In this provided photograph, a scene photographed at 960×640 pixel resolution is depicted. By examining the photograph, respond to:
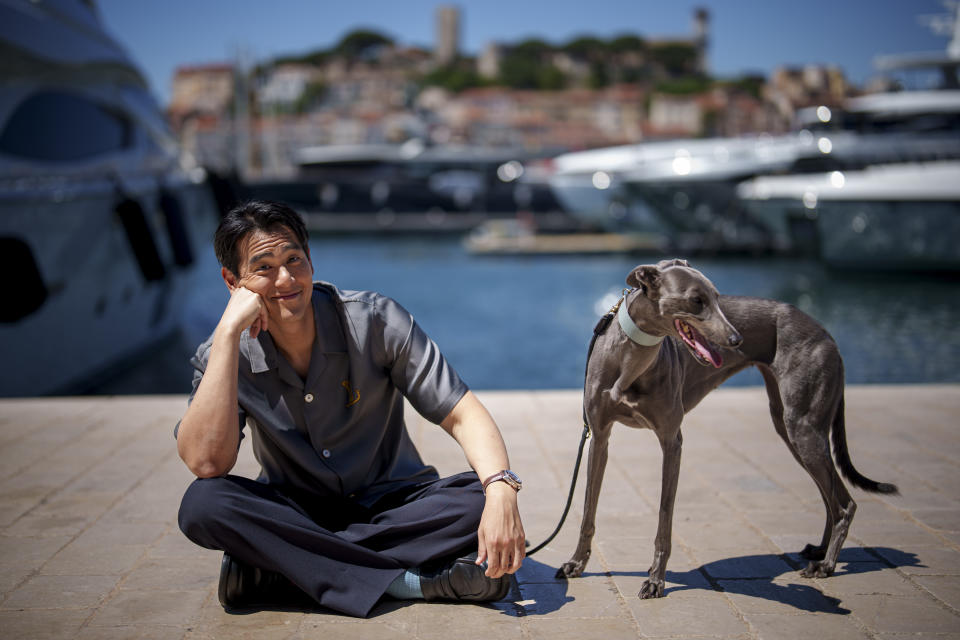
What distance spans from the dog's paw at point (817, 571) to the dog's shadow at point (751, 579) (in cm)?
3

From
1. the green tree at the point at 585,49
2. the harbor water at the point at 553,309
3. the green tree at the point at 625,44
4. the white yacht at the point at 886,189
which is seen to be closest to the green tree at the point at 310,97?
the green tree at the point at 585,49

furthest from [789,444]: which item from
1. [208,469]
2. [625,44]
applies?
[625,44]

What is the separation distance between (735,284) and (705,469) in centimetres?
2068

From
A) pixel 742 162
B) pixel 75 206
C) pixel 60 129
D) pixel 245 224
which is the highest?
pixel 60 129

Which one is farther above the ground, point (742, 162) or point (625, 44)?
point (625, 44)

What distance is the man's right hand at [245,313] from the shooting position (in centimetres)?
265

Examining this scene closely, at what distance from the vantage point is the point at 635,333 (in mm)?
2824

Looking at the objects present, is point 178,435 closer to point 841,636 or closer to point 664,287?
point 664,287

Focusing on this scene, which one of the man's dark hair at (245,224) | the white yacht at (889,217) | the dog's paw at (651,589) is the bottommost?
the white yacht at (889,217)

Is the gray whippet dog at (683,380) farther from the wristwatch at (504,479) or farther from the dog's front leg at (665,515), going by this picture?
the wristwatch at (504,479)

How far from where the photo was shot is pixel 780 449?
500 cm

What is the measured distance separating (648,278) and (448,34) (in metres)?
160

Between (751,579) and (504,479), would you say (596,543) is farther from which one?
(504,479)

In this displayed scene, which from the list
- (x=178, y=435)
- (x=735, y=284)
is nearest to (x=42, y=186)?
(x=178, y=435)
